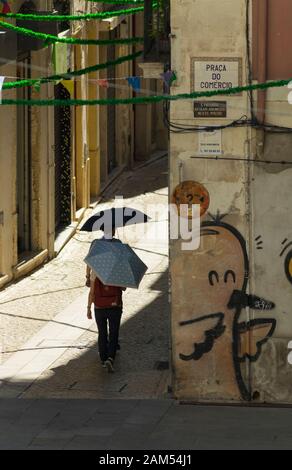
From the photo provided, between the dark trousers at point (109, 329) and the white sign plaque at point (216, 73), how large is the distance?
284cm

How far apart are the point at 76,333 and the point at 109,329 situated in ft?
5.83

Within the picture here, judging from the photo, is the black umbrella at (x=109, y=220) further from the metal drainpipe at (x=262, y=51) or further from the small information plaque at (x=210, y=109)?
the metal drainpipe at (x=262, y=51)

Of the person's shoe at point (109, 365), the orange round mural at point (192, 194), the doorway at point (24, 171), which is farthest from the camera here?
the doorway at point (24, 171)

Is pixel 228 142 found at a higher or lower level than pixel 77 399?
higher

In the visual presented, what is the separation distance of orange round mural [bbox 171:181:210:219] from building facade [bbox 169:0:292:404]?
0.03 feet

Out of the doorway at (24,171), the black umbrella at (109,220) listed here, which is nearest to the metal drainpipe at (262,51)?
the black umbrella at (109,220)

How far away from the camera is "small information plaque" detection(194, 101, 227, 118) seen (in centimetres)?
1401

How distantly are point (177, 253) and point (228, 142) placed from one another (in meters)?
1.23

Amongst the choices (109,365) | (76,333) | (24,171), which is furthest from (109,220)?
(24,171)

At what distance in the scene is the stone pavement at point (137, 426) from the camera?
1291cm

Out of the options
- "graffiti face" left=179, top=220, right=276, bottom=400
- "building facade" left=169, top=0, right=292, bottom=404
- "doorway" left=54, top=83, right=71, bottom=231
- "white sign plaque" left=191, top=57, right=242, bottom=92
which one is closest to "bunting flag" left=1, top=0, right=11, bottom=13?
"building facade" left=169, top=0, right=292, bottom=404

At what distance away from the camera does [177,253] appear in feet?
46.5

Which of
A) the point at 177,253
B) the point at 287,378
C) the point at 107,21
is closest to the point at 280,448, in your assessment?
the point at 287,378
